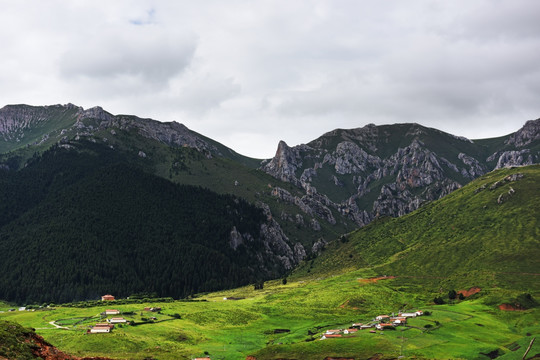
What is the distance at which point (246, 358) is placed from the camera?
124 m

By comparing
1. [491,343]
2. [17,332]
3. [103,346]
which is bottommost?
[491,343]

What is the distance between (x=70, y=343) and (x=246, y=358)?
47732 millimetres

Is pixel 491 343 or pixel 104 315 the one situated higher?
pixel 104 315

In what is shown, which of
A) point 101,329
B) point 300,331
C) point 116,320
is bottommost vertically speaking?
point 300,331

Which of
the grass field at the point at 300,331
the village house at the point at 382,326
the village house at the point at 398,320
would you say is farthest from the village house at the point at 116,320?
the village house at the point at 398,320

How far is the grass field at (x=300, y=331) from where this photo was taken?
391ft

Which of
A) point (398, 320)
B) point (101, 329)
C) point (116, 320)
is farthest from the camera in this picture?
point (116, 320)

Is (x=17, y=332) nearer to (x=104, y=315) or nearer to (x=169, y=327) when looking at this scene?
(x=169, y=327)

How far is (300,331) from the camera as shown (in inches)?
6088

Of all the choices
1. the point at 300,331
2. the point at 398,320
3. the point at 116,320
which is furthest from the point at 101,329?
the point at 398,320

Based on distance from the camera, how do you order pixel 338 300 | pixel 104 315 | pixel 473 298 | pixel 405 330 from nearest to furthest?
pixel 405 330, pixel 104 315, pixel 473 298, pixel 338 300

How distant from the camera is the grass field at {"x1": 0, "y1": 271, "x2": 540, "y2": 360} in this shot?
11906 centimetres

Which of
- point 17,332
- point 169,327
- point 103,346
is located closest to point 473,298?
point 169,327

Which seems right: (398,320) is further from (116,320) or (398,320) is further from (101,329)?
(116,320)
